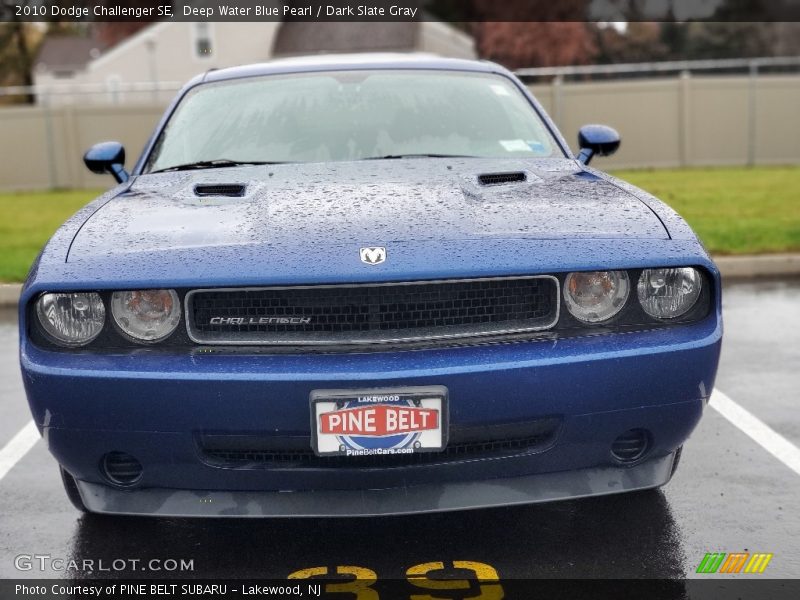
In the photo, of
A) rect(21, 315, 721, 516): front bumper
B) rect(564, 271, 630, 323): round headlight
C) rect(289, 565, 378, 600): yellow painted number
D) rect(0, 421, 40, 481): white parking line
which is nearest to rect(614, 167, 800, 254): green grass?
rect(0, 421, 40, 481): white parking line

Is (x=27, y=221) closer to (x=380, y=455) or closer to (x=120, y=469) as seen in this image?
(x=120, y=469)

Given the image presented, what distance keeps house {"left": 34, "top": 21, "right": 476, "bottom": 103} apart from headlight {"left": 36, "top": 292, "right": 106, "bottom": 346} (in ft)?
132

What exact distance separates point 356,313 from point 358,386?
25 cm

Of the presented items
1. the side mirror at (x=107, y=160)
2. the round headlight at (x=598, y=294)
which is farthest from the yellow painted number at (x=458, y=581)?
the side mirror at (x=107, y=160)

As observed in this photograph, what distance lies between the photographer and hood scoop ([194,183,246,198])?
364 cm

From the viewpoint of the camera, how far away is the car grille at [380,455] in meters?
2.92

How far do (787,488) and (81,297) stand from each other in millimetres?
2508

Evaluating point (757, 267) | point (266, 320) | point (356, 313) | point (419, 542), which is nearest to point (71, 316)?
point (266, 320)

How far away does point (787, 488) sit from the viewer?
3.81m

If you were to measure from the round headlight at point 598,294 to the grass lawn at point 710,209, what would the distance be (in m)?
6.28

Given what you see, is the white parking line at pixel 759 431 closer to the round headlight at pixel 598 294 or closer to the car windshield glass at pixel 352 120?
the round headlight at pixel 598 294

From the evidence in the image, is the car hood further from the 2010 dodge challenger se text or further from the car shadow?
the car shadow

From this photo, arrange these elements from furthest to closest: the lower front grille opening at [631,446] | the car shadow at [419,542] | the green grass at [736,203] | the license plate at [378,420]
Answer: the green grass at [736,203], the car shadow at [419,542], the lower front grille opening at [631,446], the license plate at [378,420]

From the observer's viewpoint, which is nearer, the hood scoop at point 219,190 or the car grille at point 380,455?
the car grille at point 380,455
